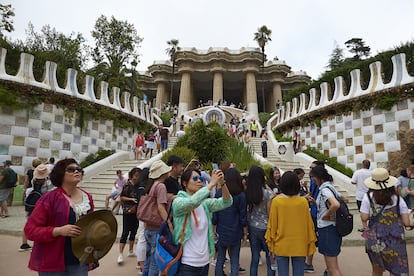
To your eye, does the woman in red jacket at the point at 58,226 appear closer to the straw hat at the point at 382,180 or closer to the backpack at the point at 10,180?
the straw hat at the point at 382,180

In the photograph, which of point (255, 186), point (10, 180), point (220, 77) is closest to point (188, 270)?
point (255, 186)

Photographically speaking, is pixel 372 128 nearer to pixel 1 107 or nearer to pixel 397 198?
pixel 397 198

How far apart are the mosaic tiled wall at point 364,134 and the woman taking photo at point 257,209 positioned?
8.36 meters

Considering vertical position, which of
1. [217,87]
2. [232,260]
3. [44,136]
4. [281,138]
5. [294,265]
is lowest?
[232,260]

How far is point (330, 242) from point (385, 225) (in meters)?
0.61

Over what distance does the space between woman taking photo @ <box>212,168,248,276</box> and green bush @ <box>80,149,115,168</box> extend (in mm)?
9690

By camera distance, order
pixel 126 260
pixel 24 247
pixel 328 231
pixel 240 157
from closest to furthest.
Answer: pixel 328 231 < pixel 126 260 < pixel 24 247 < pixel 240 157

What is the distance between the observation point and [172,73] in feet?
125

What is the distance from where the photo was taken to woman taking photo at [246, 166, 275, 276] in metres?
3.33

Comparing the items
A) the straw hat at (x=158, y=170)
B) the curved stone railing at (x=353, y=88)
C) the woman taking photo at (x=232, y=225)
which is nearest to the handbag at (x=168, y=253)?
the straw hat at (x=158, y=170)

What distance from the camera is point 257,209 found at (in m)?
3.43

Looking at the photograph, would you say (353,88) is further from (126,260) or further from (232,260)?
(126,260)

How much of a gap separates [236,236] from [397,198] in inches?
73.6

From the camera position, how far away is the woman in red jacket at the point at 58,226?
1889 millimetres
